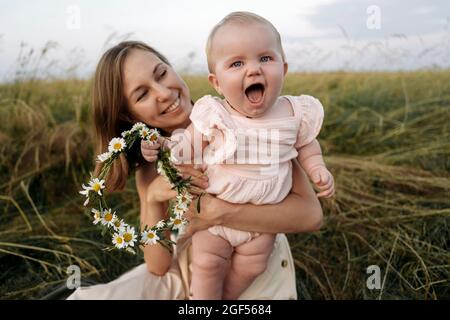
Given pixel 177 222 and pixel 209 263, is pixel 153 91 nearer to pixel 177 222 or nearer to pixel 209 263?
pixel 177 222

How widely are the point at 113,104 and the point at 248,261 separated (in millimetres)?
830

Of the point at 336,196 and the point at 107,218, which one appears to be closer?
the point at 107,218

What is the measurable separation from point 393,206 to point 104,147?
6.21 ft

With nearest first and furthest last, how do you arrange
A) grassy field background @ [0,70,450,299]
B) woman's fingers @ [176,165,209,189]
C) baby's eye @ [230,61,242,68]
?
baby's eye @ [230,61,242,68], woman's fingers @ [176,165,209,189], grassy field background @ [0,70,450,299]

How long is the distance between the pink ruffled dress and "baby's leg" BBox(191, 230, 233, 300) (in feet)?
0.13

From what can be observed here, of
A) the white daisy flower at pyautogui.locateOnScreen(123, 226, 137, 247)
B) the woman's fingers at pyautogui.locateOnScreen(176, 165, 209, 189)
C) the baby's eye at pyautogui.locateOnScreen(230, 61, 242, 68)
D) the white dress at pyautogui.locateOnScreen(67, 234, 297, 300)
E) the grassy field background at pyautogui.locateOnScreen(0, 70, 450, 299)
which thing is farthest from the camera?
the grassy field background at pyautogui.locateOnScreen(0, 70, 450, 299)

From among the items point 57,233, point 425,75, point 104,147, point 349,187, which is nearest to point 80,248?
point 57,233

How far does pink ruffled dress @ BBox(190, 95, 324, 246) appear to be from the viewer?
1.92 metres

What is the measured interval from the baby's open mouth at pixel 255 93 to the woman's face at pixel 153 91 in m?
0.40

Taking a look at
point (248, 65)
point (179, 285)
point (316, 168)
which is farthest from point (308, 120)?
point (179, 285)

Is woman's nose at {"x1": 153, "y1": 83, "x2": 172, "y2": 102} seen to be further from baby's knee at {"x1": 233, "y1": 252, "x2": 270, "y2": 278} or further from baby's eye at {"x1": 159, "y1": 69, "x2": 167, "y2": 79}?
baby's knee at {"x1": 233, "y1": 252, "x2": 270, "y2": 278}

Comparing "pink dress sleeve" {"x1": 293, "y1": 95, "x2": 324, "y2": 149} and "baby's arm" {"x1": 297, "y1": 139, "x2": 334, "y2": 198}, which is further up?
"pink dress sleeve" {"x1": 293, "y1": 95, "x2": 324, "y2": 149}

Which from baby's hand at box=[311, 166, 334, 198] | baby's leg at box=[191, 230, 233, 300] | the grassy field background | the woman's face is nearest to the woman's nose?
the woman's face

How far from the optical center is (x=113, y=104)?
2207 millimetres
